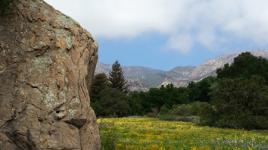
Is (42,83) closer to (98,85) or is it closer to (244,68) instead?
(244,68)

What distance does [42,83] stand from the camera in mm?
13094

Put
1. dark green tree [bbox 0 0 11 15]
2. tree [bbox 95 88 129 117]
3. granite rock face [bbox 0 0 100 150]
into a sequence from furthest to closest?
tree [bbox 95 88 129 117]
dark green tree [bbox 0 0 11 15]
granite rock face [bbox 0 0 100 150]

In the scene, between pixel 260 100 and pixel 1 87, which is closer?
pixel 1 87

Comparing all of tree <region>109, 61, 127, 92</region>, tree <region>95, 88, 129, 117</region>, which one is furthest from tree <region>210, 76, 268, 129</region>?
tree <region>109, 61, 127, 92</region>

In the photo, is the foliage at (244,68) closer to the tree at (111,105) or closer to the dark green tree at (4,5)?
the tree at (111,105)

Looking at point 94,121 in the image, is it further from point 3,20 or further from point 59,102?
point 3,20

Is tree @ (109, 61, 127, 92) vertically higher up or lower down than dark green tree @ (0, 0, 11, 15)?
higher up

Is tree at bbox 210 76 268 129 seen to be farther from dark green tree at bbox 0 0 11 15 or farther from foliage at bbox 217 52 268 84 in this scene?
foliage at bbox 217 52 268 84

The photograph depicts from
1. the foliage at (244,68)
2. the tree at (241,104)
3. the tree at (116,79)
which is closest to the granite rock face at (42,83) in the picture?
the tree at (241,104)

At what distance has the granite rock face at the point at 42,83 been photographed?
1265 cm

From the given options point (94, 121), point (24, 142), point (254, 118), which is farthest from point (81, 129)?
point (254, 118)

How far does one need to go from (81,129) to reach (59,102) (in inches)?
38.2

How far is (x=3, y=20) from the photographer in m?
13.6

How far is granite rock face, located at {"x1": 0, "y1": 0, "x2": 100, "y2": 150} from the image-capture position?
12648 millimetres
